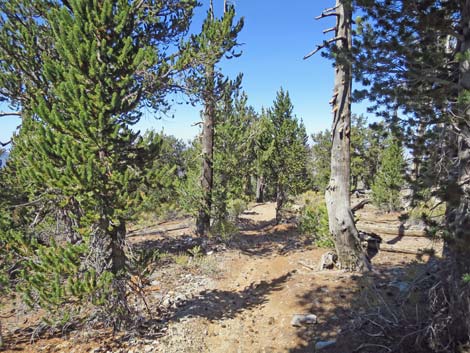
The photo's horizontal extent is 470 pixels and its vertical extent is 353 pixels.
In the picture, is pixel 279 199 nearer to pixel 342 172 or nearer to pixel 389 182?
pixel 389 182

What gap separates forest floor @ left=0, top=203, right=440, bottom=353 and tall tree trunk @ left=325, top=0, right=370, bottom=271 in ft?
2.12

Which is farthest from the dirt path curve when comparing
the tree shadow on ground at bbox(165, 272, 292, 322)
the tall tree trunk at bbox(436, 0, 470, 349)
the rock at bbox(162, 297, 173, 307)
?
the tall tree trunk at bbox(436, 0, 470, 349)

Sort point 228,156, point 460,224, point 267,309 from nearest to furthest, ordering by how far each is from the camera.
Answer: point 460,224, point 267,309, point 228,156

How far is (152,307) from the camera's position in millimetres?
6578

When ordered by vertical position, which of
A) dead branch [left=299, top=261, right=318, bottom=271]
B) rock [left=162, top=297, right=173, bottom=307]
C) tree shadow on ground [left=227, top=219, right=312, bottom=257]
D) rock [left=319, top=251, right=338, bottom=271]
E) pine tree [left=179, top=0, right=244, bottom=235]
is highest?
pine tree [left=179, top=0, right=244, bottom=235]

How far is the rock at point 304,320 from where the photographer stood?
533cm

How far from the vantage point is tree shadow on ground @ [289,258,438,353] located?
3.81 metres

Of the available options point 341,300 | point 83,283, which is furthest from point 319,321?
point 83,283

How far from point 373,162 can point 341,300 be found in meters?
33.7

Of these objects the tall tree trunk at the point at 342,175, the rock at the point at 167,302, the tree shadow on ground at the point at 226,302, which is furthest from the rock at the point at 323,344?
the rock at the point at 167,302

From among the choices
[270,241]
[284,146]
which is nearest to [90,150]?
[270,241]

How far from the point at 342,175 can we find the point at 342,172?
84mm

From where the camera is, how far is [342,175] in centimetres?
765

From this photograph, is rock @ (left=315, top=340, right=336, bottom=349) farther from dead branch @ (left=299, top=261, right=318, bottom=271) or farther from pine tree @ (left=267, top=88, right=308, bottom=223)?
pine tree @ (left=267, top=88, right=308, bottom=223)
